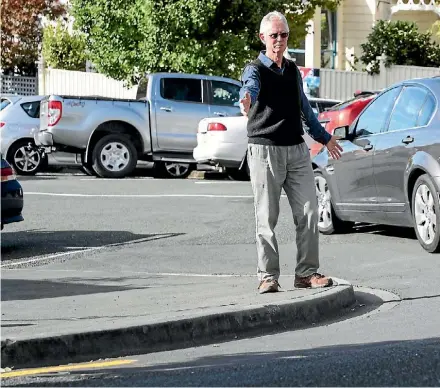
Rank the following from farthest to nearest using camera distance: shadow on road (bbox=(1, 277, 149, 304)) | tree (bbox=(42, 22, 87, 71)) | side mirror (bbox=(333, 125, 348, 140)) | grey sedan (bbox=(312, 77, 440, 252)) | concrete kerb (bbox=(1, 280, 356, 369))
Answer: tree (bbox=(42, 22, 87, 71)), side mirror (bbox=(333, 125, 348, 140)), grey sedan (bbox=(312, 77, 440, 252)), shadow on road (bbox=(1, 277, 149, 304)), concrete kerb (bbox=(1, 280, 356, 369))

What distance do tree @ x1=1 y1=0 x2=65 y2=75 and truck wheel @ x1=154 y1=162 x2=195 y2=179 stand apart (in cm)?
2055

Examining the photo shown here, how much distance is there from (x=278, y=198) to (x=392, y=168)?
344 cm

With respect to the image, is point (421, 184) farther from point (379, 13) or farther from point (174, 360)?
point (379, 13)

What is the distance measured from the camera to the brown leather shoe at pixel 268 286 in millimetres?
9336

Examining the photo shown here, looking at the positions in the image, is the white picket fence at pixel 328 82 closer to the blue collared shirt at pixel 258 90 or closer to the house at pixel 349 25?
the house at pixel 349 25

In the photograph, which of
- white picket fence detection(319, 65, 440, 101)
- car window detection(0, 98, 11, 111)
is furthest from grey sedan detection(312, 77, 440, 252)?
white picket fence detection(319, 65, 440, 101)

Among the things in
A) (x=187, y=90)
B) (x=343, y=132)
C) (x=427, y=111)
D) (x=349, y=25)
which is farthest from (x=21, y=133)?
(x=349, y=25)

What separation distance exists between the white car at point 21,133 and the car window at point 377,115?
11954 millimetres

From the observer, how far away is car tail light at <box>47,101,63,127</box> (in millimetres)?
23281

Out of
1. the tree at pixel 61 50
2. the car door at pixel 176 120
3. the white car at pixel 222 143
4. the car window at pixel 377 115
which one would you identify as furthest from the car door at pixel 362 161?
the tree at pixel 61 50

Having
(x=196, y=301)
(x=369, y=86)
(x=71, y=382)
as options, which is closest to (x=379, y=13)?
(x=369, y=86)

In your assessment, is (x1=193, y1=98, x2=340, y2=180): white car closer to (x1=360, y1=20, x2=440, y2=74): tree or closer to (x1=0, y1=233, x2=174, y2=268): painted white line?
(x1=0, y1=233, x2=174, y2=268): painted white line

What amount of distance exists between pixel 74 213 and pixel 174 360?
994 centimetres

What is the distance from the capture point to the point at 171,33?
3041 centimetres
